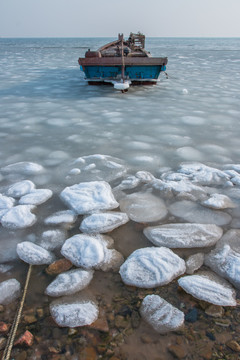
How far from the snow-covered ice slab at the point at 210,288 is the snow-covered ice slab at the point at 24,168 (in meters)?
1.53

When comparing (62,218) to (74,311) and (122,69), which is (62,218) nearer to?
(74,311)

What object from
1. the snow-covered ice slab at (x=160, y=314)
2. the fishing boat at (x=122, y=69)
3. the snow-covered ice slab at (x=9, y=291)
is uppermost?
the fishing boat at (x=122, y=69)

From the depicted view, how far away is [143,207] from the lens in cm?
168

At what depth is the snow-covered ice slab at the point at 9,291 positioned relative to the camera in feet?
3.52

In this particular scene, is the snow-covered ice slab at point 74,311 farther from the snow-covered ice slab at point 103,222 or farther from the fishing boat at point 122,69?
the fishing boat at point 122,69

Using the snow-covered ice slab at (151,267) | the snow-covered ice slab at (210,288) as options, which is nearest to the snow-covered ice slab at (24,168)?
the snow-covered ice slab at (151,267)

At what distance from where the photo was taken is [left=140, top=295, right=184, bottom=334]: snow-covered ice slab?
97 centimetres

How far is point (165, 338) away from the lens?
3.06 feet

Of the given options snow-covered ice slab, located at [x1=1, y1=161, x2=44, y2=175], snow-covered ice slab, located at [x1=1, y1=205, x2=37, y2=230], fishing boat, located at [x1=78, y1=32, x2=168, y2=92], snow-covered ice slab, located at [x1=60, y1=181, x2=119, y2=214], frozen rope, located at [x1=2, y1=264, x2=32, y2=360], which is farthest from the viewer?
fishing boat, located at [x1=78, y1=32, x2=168, y2=92]

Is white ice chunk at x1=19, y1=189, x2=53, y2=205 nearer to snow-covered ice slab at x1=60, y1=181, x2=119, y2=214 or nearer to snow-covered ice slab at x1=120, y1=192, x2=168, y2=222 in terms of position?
snow-covered ice slab at x1=60, y1=181, x2=119, y2=214

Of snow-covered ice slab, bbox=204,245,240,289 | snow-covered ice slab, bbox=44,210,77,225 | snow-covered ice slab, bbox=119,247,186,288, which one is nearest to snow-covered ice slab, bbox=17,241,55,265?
snow-covered ice slab, bbox=44,210,77,225

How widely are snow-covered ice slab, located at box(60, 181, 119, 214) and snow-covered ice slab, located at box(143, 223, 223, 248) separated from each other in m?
0.36

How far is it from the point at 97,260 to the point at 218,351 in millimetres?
615

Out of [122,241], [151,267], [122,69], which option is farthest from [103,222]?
[122,69]
